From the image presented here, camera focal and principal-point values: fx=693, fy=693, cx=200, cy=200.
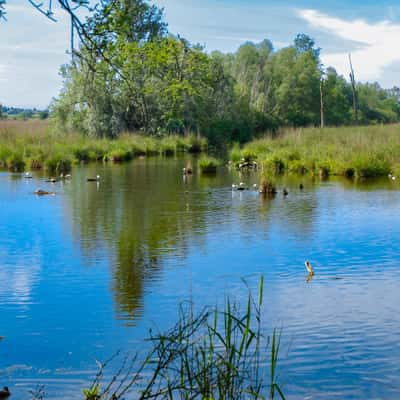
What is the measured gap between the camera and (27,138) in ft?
84.7

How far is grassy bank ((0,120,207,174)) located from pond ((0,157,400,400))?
7.69 metres

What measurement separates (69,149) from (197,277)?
18408mm

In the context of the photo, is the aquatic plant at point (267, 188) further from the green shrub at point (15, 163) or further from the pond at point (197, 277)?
the green shrub at point (15, 163)

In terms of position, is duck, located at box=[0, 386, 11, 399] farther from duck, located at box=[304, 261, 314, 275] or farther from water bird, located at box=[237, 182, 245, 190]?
water bird, located at box=[237, 182, 245, 190]

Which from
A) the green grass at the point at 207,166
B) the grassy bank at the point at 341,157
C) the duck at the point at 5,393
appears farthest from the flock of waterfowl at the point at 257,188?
the duck at the point at 5,393

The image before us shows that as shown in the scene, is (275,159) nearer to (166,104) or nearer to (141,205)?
(141,205)

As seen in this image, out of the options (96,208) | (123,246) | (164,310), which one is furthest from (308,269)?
(96,208)

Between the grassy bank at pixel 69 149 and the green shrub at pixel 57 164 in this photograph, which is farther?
the grassy bank at pixel 69 149

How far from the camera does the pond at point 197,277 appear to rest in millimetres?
4926

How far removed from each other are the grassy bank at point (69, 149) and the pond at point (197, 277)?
25.2 ft

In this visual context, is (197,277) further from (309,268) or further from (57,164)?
(57,164)

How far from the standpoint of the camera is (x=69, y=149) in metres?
25.0

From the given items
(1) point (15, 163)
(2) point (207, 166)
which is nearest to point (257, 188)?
(2) point (207, 166)

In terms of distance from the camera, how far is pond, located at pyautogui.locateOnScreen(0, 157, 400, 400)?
194 inches
